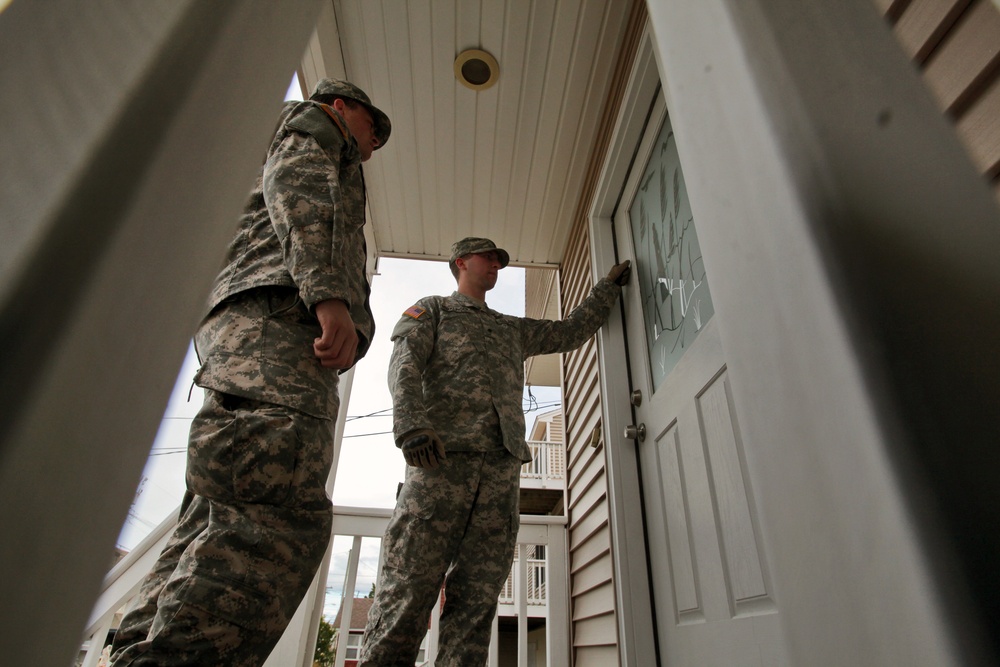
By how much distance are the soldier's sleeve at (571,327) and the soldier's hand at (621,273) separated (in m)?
0.03

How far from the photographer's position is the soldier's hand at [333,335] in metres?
1.04

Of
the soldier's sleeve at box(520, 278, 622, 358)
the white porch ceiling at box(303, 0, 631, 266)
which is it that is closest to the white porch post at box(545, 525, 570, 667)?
the soldier's sleeve at box(520, 278, 622, 358)

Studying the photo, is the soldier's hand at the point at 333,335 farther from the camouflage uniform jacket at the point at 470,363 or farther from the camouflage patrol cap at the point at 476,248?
the camouflage patrol cap at the point at 476,248

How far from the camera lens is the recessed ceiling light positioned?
2426mm

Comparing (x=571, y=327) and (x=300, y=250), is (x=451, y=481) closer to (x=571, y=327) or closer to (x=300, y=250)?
(x=571, y=327)

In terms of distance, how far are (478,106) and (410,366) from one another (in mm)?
1450

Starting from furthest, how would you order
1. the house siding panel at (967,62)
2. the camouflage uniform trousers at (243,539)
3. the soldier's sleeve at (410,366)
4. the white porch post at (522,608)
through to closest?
1. the white porch post at (522,608)
2. the soldier's sleeve at (410,366)
3. the camouflage uniform trousers at (243,539)
4. the house siding panel at (967,62)

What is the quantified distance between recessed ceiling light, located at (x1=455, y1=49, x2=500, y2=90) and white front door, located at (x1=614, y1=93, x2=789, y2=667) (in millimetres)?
765

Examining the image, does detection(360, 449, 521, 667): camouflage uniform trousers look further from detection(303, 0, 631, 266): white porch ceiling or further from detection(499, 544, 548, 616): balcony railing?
detection(499, 544, 548, 616): balcony railing

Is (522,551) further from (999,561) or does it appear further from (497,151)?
(999,561)

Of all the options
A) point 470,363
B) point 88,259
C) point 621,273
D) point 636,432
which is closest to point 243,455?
point 88,259

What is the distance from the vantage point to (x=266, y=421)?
94 centimetres

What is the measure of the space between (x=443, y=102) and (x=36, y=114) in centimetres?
273

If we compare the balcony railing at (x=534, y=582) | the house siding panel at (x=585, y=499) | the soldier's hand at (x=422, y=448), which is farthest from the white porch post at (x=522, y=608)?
the balcony railing at (x=534, y=582)
